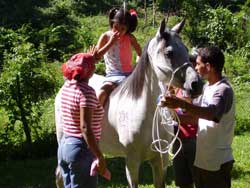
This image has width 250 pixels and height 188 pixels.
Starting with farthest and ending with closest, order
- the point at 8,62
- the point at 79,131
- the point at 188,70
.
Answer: the point at 8,62 → the point at 188,70 → the point at 79,131

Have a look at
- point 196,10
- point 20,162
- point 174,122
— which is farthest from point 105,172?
point 196,10

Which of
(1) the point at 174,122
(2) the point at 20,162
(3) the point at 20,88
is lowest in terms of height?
(2) the point at 20,162

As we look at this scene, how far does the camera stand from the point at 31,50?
24.7 feet

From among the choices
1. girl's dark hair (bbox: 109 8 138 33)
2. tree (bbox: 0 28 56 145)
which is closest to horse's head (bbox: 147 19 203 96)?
girl's dark hair (bbox: 109 8 138 33)

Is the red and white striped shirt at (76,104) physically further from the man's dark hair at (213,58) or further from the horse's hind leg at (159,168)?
the horse's hind leg at (159,168)

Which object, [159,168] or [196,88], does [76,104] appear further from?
[159,168]

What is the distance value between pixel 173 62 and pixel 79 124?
91 cm

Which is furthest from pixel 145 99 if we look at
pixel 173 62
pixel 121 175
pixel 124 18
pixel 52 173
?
pixel 52 173

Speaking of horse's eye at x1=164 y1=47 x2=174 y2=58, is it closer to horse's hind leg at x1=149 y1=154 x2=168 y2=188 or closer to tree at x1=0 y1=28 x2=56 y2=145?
horse's hind leg at x1=149 y1=154 x2=168 y2=188

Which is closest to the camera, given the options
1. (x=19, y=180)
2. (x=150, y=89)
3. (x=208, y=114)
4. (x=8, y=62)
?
(x=208, y=114)

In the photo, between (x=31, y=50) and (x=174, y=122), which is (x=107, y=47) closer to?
(x=174, y=122)

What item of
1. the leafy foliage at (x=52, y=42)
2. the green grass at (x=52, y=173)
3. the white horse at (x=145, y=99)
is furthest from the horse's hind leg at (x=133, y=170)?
the leafy foliage at (x=52, y=42)

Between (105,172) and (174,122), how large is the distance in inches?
31.1

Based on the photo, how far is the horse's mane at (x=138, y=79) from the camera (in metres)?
3.99
